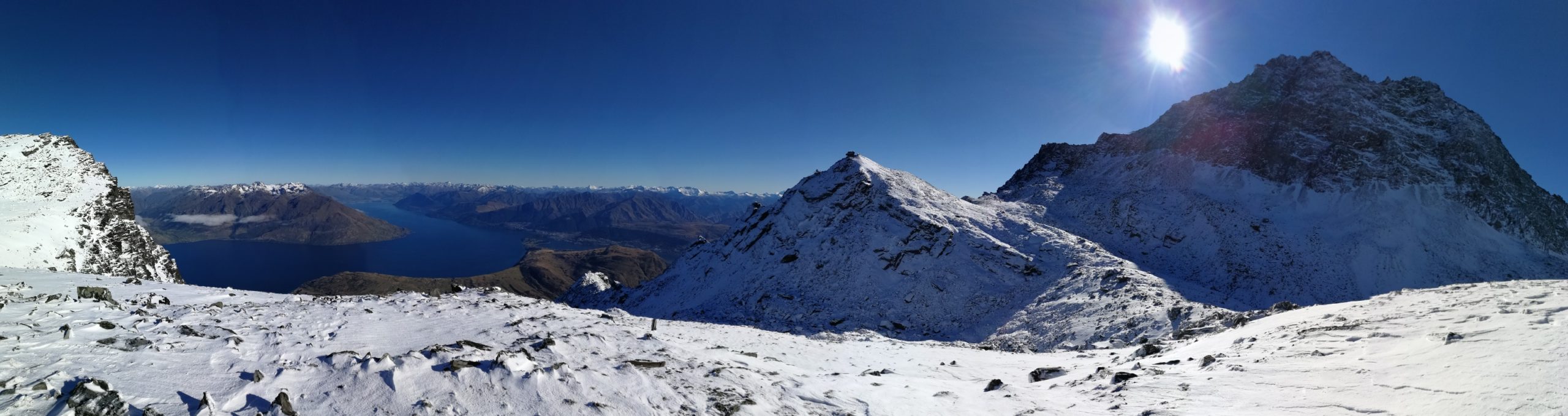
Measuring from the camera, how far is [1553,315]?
8484 millimetres

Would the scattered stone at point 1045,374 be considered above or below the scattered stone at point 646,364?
below

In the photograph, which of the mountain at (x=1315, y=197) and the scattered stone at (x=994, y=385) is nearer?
the scattered stone at (x=994, y=385)

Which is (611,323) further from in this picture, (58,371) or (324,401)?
(58,371)

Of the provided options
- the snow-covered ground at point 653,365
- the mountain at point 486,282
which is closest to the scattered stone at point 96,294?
the snow-covered ground at point 653,365

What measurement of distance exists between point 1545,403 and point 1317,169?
196ft

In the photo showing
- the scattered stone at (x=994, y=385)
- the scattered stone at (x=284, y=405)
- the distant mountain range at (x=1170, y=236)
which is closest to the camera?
the scattered stone at (x=284, y=405)

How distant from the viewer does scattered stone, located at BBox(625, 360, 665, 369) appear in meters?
10.2

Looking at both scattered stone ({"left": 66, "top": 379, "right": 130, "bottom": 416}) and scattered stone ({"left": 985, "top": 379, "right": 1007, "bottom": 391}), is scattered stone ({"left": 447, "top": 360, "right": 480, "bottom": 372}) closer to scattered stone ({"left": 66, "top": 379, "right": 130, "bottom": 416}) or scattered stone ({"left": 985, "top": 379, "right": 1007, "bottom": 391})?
scattered stone ({"left": 66, "top": 379, "right": 130, "bottom": 416})

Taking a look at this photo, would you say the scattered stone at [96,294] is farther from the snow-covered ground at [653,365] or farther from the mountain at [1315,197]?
the mountain at [1315,197]

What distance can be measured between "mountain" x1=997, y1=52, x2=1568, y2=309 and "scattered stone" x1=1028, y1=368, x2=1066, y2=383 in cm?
2629

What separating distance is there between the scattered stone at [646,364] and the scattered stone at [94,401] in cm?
644

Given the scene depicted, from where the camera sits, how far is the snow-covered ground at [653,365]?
668 centimetres

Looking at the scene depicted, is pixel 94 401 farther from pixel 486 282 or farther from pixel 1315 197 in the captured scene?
pixel 486 282

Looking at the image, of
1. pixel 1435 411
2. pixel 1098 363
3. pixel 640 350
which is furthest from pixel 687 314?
pixel 1435 411
